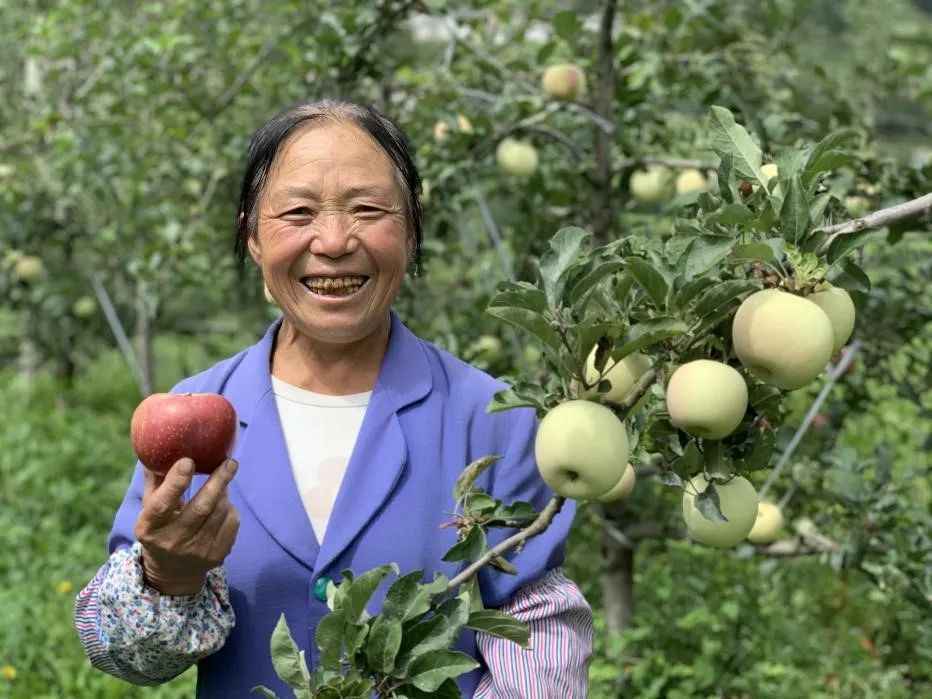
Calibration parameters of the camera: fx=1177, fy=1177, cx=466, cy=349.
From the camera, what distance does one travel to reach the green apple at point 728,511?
43.9 inches

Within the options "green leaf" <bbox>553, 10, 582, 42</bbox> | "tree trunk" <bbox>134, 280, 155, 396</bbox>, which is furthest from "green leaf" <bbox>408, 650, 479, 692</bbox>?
"tree trunk" <bbox>134, 280, 155, 396</bbox>

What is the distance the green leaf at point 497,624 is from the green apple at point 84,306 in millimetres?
4571

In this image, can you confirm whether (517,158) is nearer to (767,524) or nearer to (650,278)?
(767,524)

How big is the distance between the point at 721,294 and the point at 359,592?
1.25ft

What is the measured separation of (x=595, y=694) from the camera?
2527 millimetres

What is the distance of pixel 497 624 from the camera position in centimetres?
102

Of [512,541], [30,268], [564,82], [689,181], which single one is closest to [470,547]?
[512,541]

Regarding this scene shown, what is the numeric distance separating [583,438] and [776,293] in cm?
20

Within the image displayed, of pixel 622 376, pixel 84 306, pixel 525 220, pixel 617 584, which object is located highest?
pixel 622 376

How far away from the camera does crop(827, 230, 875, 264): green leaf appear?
100 cm

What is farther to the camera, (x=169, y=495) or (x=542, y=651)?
(x=542, y=651)

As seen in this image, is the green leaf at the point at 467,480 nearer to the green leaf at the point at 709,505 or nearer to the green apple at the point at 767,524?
the green leaf at the point at 709,505

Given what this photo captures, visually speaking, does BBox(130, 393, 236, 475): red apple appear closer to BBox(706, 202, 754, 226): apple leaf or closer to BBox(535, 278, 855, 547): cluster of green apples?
BBox(535, 278, 855, 547): cluster of green apples

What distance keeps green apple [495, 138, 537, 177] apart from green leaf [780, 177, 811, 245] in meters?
1.81
